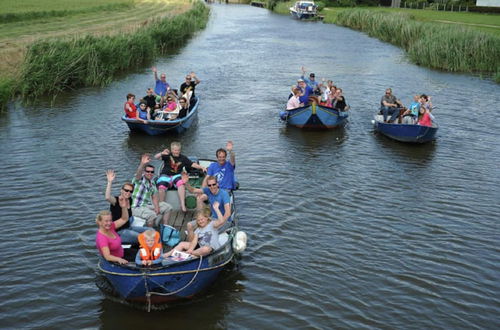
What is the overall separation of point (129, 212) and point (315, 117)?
12.2 m

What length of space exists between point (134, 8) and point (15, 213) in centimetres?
6219

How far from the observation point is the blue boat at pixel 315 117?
21406 millimetres

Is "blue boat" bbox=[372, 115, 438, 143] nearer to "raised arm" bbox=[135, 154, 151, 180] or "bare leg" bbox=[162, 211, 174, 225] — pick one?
"raised arm" bbox=[135, 154, 151, 180]

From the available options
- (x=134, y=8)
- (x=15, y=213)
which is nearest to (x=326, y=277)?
(x=15, y=213)

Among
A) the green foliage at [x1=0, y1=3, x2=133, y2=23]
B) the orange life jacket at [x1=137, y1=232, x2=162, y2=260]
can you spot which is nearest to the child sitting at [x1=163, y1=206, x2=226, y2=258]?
the orange life jacket at [x1=137, y1=232, x2=162, y2=260]

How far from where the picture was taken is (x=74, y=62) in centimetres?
2756

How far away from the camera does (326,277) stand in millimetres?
11289

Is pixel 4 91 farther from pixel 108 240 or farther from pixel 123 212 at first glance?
pixel 108 240

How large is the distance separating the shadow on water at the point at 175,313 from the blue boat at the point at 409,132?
1164cm

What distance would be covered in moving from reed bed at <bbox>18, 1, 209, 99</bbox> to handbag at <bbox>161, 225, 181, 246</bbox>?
16776 millimetres

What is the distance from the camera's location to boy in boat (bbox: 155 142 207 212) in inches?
491

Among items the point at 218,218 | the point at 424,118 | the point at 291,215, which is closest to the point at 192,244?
the point at 218,218

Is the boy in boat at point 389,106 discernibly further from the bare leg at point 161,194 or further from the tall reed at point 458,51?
the tall reed at point 458,51

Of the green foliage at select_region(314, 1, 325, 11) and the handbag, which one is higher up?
the green foliage at select_region(314, 1, 325, 11)
